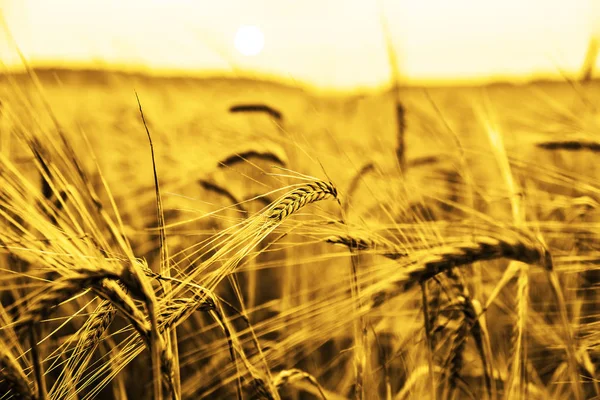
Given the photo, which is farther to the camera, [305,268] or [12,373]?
[305,268]

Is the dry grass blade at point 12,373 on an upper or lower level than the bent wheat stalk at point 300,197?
lower

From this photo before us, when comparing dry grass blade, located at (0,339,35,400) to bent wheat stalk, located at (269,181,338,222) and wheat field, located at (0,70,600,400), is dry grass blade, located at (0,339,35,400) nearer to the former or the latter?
wheat field, located at (0,70,600,400)

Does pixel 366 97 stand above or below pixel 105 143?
below

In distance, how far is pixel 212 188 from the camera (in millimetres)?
1281

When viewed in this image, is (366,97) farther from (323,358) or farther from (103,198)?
(103,198)

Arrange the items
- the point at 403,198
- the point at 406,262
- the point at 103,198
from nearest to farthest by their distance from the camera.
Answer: the point at 406,262 < the point at 403,198 < the point at 103,198

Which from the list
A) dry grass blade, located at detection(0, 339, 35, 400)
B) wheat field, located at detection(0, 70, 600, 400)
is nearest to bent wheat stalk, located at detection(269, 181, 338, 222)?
wheat field, located at detection(0, 70, 600, 400)

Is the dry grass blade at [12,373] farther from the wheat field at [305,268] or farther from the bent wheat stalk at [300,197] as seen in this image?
the bent wheat stalk at [300,197]

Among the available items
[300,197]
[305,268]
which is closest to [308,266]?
[305,268]

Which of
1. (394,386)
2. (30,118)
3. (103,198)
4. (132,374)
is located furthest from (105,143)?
(30,118)

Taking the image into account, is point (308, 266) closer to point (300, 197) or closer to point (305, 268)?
point (305, 268)

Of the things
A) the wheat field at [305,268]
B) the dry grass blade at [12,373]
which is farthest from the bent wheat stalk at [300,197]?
the dry grass blade at [12,373]

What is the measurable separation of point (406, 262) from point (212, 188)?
75cm

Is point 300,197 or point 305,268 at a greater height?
point 300,197
